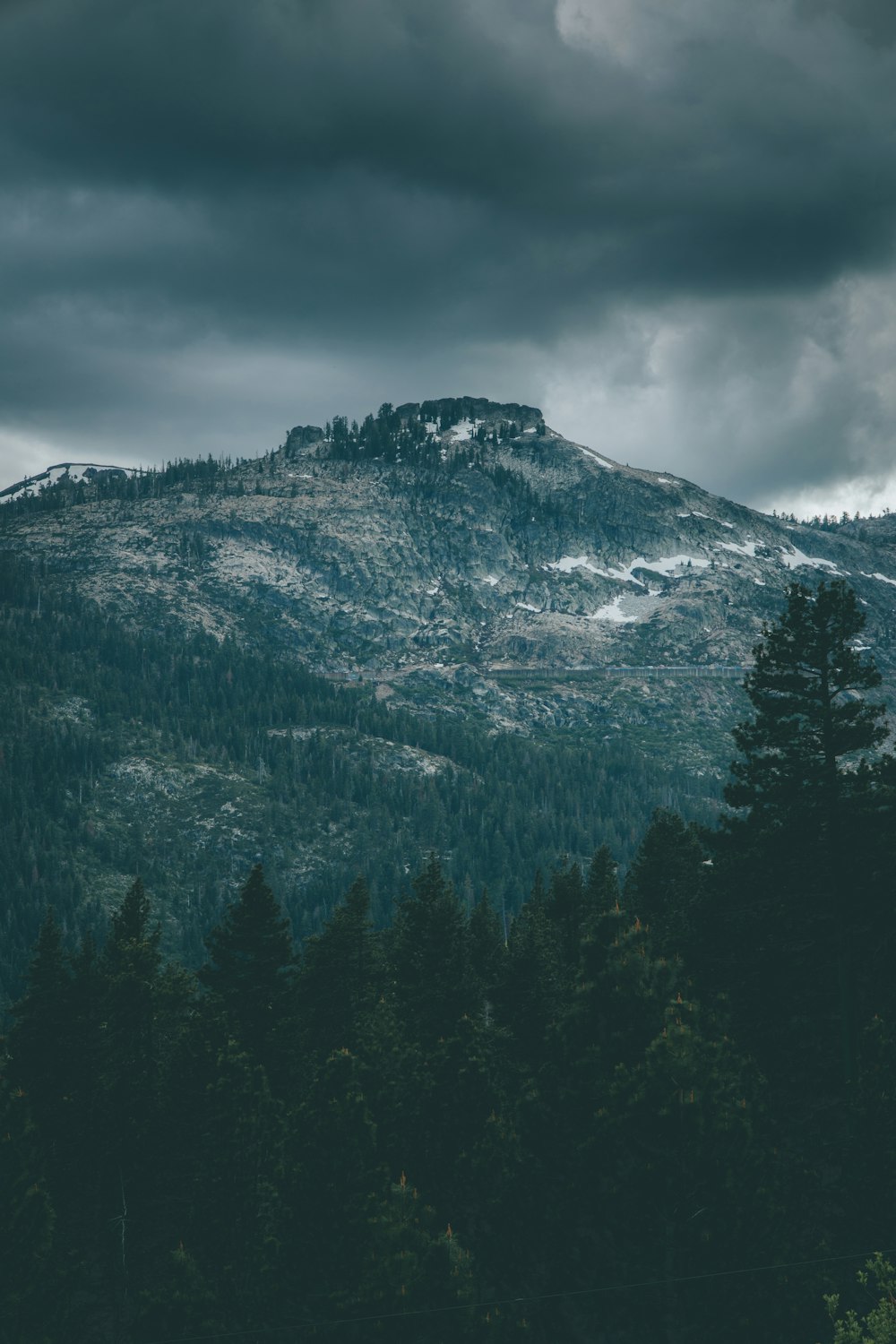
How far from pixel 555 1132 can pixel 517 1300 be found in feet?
16.8

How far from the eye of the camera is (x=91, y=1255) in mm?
43625

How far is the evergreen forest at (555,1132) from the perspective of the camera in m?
31.8

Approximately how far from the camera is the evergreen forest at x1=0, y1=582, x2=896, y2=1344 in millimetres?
31797

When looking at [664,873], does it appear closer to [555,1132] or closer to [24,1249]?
[555,1132]

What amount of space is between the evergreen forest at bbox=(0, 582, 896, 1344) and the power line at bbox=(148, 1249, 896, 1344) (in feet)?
0.29

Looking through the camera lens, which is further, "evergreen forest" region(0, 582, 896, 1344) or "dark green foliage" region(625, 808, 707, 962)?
"dark green foliage" region(625, 808, 707, 962)

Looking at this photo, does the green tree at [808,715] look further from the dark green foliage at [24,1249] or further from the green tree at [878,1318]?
the dark green foliage at [24,1249]

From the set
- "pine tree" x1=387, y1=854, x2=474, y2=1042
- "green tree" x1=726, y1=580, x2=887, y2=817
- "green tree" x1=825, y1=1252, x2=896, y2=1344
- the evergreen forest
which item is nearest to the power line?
the evergreen forest

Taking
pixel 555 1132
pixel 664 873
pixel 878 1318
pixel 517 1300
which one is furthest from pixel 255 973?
pixel 878 1318

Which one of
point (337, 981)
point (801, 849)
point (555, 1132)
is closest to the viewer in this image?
point (555, 1132)

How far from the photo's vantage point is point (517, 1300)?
111 feet

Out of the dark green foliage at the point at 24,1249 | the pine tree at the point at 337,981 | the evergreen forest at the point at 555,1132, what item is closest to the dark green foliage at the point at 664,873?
the evergreen forest at the point at 555,1132

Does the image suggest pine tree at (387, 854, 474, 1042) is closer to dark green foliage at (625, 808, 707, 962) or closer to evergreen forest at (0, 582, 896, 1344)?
evergreen forest at (0, 582, 896, 1344)

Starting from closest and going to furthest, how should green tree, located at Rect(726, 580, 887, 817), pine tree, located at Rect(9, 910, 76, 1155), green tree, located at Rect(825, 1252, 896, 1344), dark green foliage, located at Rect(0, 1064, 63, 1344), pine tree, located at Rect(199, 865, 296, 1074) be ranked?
green tree, located at Rect(825, 1252, 896, 1344) → dark green foliage, located at Rect(0, 1064, 63, 1344) → green tree, located at Rect(726, 580, 887, 817) → pine tree, located at Rect(9, 910, 76, 1155) → pine tree, located at Rect(199, 865, 296, 1074)
